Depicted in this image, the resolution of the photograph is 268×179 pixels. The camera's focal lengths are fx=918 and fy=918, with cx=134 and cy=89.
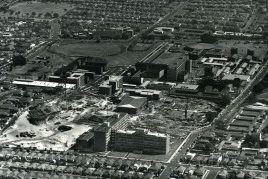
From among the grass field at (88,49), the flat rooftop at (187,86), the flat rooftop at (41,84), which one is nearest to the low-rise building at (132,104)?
the flat rooftop at (187,86)

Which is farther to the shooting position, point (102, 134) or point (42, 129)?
point (42, 129)

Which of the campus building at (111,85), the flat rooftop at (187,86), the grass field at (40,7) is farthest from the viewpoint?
the grass field at (40,7)

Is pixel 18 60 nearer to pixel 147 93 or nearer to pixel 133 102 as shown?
pixel 147 93

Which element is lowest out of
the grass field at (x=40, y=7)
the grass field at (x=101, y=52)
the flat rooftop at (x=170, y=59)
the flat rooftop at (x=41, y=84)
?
the flat rooftop at (x=41, y=84)

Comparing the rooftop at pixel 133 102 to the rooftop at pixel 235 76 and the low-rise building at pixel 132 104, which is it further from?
A: the rooftop at pixel 235 76

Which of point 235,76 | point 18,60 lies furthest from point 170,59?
point 18,60

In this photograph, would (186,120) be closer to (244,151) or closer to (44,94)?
(244,151)

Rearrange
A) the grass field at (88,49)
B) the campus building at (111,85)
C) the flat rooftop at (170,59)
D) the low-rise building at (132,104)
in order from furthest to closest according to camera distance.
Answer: the grass field at (88,49) < the flat rooftop at (170,59) < the campus building at (111,85) < the low-rise building at (132,104)

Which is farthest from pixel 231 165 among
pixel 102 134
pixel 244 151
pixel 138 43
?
pixel 138 43
